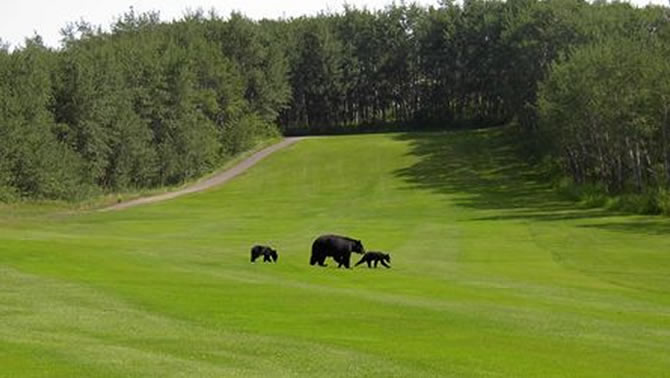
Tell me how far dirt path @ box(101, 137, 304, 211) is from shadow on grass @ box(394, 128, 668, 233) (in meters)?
18.2

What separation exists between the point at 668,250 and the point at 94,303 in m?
30.0

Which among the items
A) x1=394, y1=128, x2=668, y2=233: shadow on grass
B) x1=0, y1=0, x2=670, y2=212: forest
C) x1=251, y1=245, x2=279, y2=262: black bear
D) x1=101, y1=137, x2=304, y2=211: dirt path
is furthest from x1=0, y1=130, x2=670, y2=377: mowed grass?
x1=101, y1=137, x2=304, y2=211: dirt path

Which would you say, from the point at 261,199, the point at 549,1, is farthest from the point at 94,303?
the point at 549,1

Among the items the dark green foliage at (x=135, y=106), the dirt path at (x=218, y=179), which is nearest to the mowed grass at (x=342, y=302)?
the dirt path at (x=218, y=179)

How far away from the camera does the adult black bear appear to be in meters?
31.5

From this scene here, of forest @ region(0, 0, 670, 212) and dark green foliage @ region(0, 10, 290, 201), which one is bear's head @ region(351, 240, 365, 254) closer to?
forest @ region(0, 0, 670, 212)

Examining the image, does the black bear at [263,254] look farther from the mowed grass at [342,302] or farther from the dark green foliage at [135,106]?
the dark green foliage at [135,106]

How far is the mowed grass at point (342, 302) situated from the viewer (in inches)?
575

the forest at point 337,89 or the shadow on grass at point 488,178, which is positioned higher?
the forest at point 337,89

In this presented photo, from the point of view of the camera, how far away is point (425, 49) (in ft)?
515

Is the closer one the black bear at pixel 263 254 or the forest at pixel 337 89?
the black bear at pixel 263 254

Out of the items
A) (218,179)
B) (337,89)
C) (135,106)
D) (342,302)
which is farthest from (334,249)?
(337,89)

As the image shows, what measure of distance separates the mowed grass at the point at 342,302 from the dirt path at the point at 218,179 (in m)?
23.9

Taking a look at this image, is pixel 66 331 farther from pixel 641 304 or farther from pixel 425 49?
pixel 425 49
